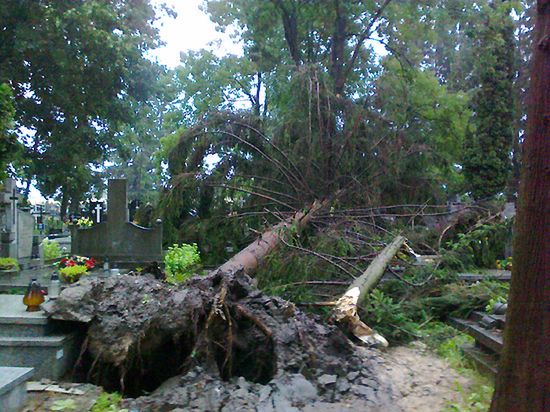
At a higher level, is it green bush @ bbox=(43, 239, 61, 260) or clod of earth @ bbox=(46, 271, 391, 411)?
green bush @ bbox=(43, 239, 61, 260)

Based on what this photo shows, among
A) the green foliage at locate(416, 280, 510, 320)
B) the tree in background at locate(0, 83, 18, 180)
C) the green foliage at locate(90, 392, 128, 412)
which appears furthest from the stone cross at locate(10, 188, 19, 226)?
the green foliage at locate(416, 280, 510, 320)

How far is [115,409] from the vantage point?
13.3 ft

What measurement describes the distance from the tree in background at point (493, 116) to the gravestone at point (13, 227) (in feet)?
41.6

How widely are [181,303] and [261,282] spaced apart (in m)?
2.58

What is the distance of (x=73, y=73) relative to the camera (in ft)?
53.5

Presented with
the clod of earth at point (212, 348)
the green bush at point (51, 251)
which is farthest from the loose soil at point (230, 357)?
the green bush at point (51, 251)

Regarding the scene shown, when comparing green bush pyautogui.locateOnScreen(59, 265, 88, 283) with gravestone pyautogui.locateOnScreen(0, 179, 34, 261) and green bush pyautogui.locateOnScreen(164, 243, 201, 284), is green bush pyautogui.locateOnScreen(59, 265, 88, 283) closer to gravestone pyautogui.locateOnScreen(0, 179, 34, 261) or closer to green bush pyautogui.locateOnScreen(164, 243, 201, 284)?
green bush pyautogui.locateOnScreen(164, 243, 201, 284)

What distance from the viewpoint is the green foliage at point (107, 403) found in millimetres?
4051

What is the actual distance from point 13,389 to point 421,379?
3341 millimetres

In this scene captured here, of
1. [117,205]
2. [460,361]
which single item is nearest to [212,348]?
[460,361]

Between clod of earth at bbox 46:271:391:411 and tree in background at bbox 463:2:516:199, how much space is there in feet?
40.9

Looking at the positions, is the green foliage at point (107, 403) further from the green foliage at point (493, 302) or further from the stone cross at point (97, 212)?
the stone cross at point (97, 212)

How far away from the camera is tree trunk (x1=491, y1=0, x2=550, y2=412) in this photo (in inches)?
111

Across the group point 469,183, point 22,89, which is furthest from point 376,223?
point 22,89
